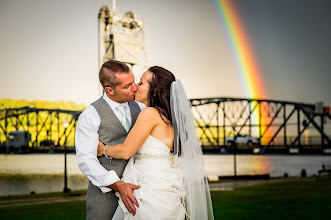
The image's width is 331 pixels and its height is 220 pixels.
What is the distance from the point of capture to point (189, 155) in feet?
14.8

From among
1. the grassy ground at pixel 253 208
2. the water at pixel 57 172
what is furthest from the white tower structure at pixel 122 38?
the grassy ground at pixel 253 208

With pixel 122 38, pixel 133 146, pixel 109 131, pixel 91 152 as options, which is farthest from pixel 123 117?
pixel 122 38

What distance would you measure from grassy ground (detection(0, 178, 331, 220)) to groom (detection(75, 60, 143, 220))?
11.3 metres

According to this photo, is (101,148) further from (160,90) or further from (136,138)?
(160,90)

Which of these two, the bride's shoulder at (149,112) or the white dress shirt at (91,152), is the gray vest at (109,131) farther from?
the bride's shoulder at (149,112)

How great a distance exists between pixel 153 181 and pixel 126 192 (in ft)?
0.84

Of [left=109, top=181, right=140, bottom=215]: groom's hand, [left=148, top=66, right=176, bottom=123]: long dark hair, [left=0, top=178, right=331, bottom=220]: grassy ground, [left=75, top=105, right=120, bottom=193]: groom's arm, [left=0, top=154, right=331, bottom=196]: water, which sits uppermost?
[left=148, top=66, right=176, bottom=123]: long dark hair

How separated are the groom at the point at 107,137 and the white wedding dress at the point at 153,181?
0.26ft

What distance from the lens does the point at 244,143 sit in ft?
256

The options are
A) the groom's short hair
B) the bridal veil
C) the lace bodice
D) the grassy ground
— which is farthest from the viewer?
the grassy ground

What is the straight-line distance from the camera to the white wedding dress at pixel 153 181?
13.3 ft

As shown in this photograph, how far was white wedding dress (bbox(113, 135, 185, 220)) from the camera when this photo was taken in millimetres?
4039

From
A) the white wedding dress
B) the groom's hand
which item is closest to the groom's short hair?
the white wedding dress

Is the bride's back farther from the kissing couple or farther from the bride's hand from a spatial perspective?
the bride's hand
